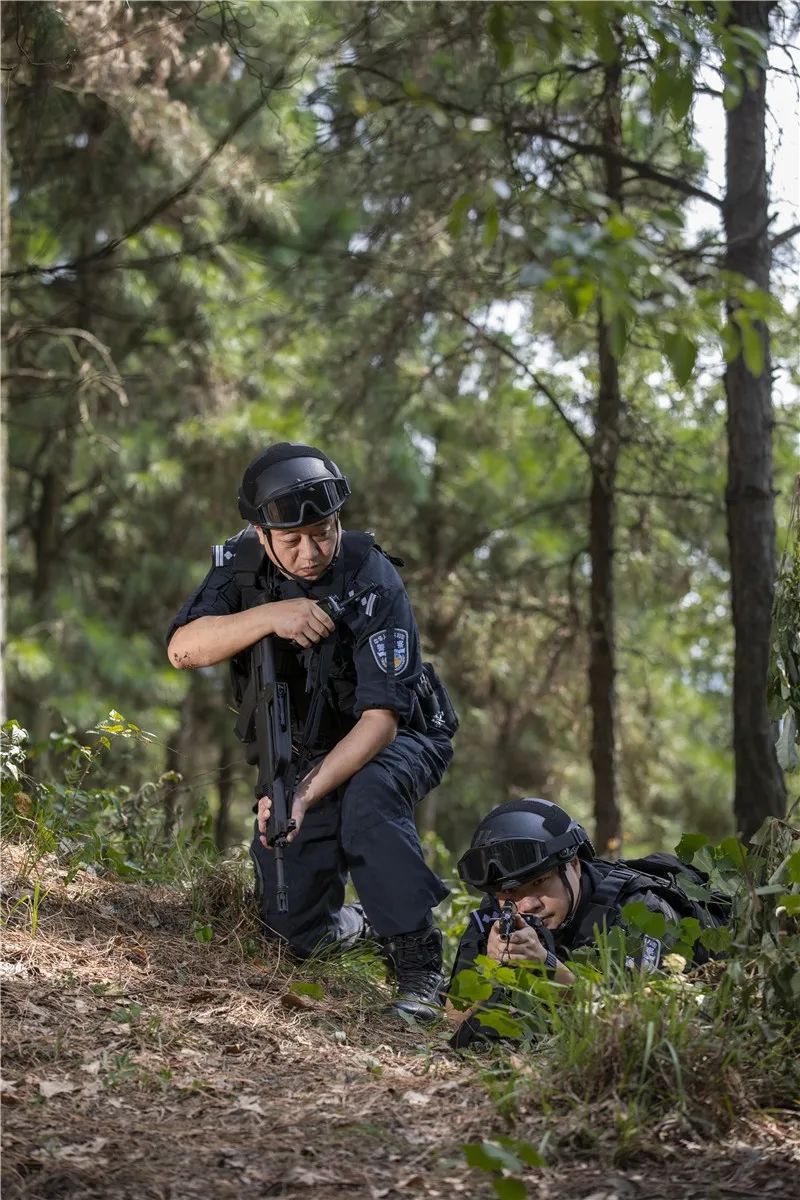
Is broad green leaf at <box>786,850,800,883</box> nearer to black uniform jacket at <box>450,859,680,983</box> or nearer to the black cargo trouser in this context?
black uniform jacket at <box>450,859,680,983</box>

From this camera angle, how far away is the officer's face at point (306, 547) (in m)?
4.75

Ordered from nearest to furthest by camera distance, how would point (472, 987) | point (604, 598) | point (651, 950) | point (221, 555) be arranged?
point (472, 987), point (651, 950), point (221, 555), point (604, 598)

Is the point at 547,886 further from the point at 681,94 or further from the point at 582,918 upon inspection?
the point at 681,94

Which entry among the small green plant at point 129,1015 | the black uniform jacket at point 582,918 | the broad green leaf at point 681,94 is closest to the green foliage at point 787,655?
the black uniform jacket at point 582,918

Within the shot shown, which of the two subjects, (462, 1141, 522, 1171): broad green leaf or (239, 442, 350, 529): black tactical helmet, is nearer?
(462, 1141, 522, 1171): broad green leaf

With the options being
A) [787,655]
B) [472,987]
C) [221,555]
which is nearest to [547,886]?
[472,987]

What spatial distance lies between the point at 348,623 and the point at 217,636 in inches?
19.5

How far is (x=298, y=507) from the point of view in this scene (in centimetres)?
468

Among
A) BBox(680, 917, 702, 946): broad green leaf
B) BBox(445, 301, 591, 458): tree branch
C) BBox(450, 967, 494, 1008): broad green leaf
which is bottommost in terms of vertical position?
BBox(450, 967, 494, 1008): broad green leaf

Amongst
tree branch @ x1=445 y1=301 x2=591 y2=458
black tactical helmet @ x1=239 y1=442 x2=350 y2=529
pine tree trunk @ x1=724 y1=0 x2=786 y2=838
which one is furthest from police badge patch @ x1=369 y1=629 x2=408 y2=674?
tree branch @ x1=445 y1=301 x2=591 y2=458

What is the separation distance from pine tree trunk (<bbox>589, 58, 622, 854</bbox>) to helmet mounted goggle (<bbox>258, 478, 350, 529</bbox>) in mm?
4752

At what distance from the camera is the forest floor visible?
2.86 meters

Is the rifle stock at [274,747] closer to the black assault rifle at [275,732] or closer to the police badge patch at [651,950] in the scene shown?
the black assault rifle at [275,732]

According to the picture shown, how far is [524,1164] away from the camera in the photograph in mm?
2898
